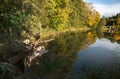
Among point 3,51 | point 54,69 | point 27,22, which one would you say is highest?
point 27,22

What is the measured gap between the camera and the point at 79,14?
275ft

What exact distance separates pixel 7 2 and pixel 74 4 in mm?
54002

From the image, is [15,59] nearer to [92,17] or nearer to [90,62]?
[90,62]

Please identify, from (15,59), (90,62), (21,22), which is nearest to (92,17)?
(21,22)

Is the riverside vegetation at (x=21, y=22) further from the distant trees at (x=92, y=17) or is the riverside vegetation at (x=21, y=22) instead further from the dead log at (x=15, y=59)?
the distant trees at (x=92, y=17)

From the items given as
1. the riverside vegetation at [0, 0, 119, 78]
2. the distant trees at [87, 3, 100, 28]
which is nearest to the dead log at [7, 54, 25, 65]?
the riverside vegetation at [0, 0, 119, 78]

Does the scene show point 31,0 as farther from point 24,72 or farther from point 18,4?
point 24,72

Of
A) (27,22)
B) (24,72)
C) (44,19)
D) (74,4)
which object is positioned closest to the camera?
(24,72)

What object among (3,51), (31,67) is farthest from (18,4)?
(31,67)

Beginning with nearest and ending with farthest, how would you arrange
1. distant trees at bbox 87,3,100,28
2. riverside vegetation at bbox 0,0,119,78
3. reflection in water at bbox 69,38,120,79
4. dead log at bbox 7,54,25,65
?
reflection in water at bbox 69,38,120,79, dead log at bbox 7,54,25,65, riverside vegetation at bbox 0,0,119,78, distant trees at bbox 87,3,100,28

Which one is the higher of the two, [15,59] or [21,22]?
[21,22]

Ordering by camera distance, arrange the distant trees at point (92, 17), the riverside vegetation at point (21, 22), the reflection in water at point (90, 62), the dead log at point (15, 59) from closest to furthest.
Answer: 1. the reflection in water at point (90, 62)
2. the dead log at point (15, 59)
3. the riverside vegetation at point (21, 22)
4. the distant trees at point (92, 17)

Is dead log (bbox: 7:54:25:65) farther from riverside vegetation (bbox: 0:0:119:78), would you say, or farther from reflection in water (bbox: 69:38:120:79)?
reflection in water (bbox: 69:38:120:79)

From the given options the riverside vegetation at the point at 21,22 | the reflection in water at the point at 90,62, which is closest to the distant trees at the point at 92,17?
the riverside vegetation at the point at 21,22
